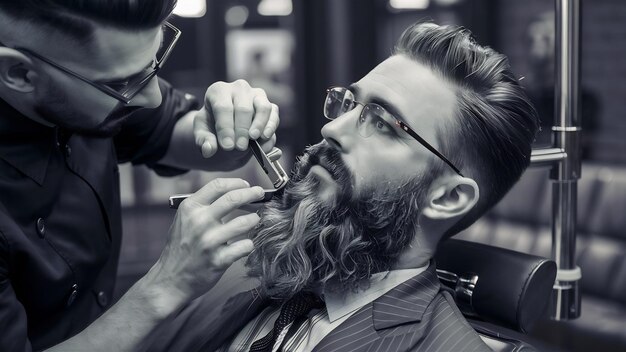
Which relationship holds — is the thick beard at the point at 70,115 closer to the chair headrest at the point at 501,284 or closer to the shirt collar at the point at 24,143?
the shirt collar at the point at 24,143

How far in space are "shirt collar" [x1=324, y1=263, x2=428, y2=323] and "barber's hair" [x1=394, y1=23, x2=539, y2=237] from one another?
10.8 inches

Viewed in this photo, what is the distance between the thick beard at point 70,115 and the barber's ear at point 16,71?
48 millimetres

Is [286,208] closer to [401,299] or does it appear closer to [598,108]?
[401,299]

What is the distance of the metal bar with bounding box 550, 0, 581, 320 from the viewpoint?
1701 millimetres

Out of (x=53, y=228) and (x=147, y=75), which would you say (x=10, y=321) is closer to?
(x=53, y=228)

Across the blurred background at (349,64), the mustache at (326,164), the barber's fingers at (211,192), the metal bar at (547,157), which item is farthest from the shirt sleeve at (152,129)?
the blurred background at (349,64)

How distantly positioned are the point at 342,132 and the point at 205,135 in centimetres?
35

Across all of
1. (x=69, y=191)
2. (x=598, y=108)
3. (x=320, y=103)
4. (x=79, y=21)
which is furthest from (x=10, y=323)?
(x=598, y=108)

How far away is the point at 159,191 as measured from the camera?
20.0 feet

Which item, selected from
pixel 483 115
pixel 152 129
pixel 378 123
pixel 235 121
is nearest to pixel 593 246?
pixel 483 115

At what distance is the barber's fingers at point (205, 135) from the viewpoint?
68.2 inches

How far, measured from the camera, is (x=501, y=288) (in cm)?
171

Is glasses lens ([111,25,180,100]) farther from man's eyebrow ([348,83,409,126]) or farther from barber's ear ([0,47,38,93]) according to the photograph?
man's eyebrow ([348,83,409,126])

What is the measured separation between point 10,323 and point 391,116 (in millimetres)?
993
